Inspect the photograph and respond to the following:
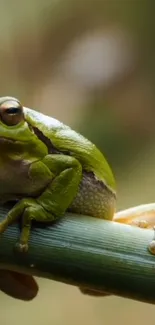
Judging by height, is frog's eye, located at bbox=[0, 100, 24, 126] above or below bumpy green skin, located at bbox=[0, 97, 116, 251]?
above

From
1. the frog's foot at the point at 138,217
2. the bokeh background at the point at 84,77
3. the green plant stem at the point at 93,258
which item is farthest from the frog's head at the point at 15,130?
the bokeh background at the point at 84,77

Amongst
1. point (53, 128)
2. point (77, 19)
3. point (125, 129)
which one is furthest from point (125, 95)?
point (53, 128)

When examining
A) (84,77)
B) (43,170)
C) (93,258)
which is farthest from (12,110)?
(84,77)

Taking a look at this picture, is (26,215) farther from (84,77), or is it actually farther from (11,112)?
(84,77)

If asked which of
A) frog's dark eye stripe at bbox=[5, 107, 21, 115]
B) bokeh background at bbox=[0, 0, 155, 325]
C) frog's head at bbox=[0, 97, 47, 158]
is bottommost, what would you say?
bokeh background at bbox=[0, 0, 155, 325]

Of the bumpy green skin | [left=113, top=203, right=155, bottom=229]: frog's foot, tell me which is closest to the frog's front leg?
the bumpy green skin

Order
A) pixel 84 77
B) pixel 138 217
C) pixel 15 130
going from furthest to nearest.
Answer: pixel 84 77
pixel 138 217
pixel 15 130

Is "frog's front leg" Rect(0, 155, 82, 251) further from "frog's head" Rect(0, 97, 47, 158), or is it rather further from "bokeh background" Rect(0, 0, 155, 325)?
"bokeh background" Rect(0, 0, 155, 325)

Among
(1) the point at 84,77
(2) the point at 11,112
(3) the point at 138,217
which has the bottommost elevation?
(1) the point at 84,77

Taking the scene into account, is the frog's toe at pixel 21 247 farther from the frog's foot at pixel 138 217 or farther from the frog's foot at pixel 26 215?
the frog's foot at pixel 138 217
